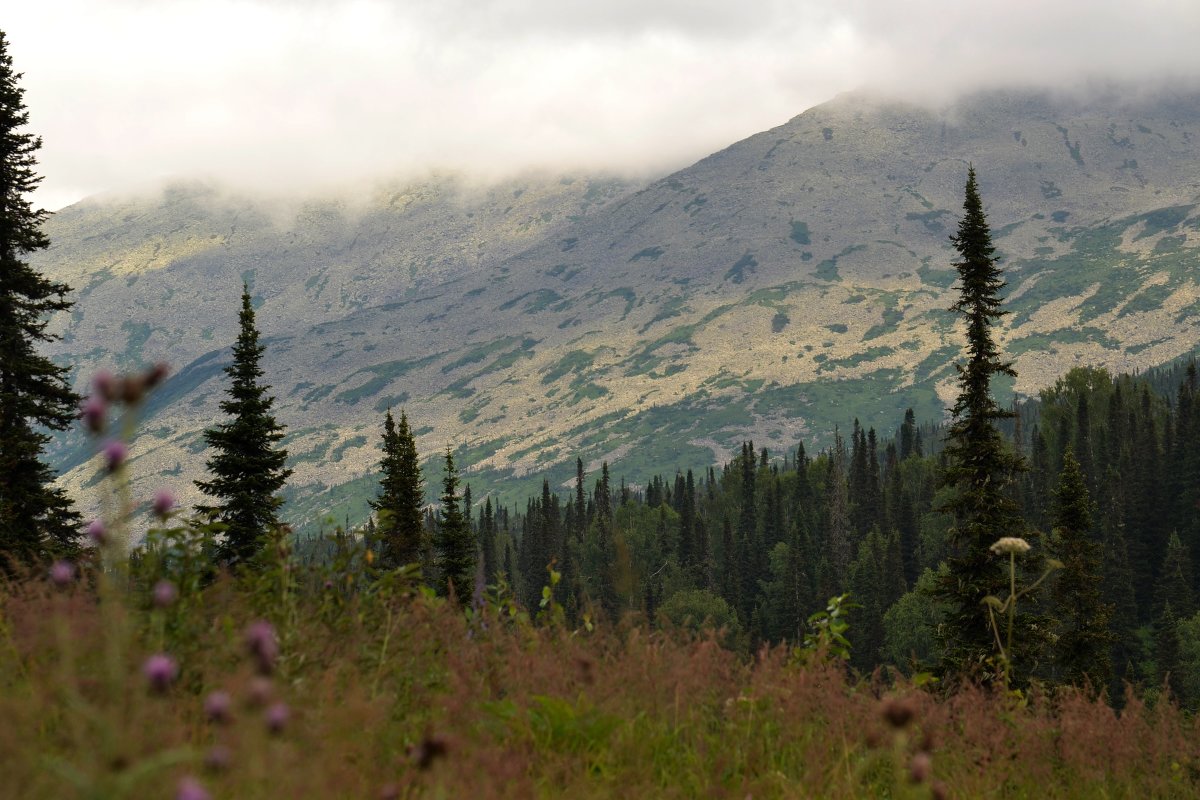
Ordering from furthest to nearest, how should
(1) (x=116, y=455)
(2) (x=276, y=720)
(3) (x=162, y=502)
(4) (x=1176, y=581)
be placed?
(4) (x=1176, y=581), (3) (x=162, y=502), (1) (x=116, y=455), (2) (x=276, y=720)

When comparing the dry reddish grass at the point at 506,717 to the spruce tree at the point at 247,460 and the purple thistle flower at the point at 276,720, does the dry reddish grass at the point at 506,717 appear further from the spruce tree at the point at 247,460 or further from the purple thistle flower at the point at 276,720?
the spruce tree at the point at 247,460

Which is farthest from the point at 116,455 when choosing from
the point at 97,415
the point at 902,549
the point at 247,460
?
the point at 902,549

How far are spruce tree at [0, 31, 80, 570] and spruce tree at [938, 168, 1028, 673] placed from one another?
27.4m

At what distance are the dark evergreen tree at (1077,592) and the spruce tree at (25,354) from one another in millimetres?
41071

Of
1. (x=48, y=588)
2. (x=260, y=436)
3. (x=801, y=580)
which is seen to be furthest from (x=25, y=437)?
(x=801, y=580)

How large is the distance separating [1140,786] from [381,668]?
6387 millimetres

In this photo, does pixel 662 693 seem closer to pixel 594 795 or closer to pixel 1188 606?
pixel 594 795

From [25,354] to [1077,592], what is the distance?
4814cm

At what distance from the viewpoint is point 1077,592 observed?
166 ft

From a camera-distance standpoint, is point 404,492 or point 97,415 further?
point 404,492

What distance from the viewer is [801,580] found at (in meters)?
130

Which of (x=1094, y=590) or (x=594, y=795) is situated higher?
(x=594, y=795)

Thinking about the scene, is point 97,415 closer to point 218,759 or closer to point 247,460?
point 218,759

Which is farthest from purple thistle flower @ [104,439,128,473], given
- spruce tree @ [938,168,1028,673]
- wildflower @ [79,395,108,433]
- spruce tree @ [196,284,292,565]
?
spruce tree @ [196,284,292,565]
